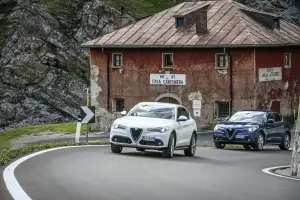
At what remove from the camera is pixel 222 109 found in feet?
161

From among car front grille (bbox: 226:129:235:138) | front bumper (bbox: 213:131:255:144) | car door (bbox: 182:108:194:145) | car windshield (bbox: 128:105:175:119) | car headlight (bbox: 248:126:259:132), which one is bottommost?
front bumper (bbox: 213:131:255:144)

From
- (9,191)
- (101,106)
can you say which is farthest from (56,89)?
(9,191)

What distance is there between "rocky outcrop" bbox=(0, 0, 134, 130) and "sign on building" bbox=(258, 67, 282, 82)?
67.2 feet

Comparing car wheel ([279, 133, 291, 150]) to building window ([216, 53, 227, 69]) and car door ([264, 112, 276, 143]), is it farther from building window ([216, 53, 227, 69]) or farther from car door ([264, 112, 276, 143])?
building window ([216, 53, 227, 69])

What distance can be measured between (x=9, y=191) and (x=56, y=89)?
174 ft

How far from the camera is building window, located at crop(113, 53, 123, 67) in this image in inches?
2042

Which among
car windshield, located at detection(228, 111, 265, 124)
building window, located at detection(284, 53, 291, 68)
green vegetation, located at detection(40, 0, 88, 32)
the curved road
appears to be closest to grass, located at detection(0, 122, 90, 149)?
building window, located at detection(284, 53, 291, 68)

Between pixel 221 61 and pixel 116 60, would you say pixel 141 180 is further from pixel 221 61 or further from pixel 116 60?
pixel 116 60

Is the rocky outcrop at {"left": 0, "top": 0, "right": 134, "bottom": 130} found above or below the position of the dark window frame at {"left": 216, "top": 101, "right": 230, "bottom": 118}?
above

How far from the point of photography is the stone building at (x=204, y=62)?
48.0 m

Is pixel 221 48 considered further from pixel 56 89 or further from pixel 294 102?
pixel 56 89

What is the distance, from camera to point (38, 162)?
52.6ft

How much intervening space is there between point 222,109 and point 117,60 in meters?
9.03

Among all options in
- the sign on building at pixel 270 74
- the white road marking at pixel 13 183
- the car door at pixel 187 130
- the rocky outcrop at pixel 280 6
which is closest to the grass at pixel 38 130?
the sign on building at pixel 270 74
